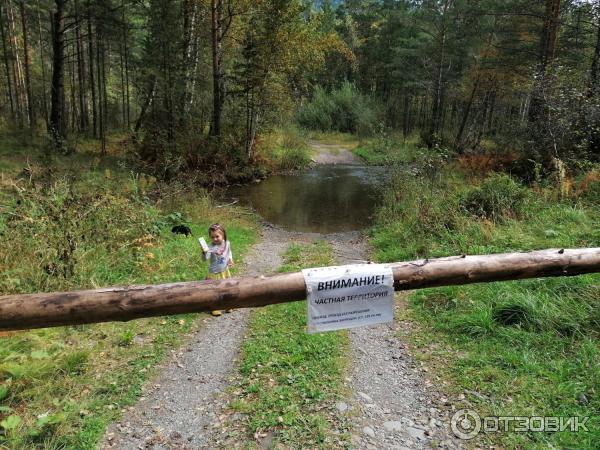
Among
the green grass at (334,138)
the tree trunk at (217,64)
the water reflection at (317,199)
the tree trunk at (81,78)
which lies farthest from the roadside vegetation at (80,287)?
the green grass at (334,138)

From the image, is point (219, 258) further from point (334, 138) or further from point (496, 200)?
point (334, 138)

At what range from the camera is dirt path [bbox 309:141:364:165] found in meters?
26.8

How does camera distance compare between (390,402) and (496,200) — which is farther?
(496,200)

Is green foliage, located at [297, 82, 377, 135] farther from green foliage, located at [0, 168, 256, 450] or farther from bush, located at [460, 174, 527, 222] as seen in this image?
green foliage, located at [0, 168, 256, 450]

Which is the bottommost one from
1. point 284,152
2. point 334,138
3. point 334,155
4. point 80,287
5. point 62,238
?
point 80,287

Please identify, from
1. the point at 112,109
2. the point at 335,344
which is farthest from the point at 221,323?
the point at 112,109

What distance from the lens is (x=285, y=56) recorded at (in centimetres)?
1859

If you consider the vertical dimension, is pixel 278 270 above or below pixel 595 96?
below

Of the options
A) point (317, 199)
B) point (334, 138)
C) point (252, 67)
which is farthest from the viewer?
point (334, 138)

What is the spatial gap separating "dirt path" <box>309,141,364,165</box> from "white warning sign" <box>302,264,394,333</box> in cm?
2323

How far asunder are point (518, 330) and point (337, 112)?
35193mm

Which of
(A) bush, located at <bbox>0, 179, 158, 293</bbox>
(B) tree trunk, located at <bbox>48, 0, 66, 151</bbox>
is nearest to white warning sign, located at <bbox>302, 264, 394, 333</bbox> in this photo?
(A) bush, located at <bbox>0, 179, 158, 293</bbox>

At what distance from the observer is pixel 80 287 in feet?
19.2

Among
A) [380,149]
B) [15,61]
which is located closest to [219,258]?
[380,149]
